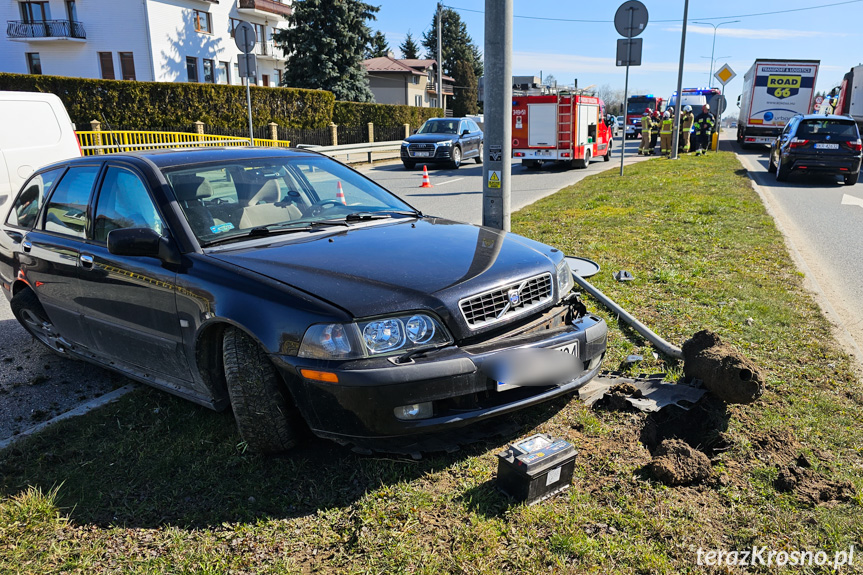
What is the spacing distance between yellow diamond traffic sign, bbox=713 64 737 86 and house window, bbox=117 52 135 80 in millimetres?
35581

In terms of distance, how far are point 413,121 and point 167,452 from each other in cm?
4199

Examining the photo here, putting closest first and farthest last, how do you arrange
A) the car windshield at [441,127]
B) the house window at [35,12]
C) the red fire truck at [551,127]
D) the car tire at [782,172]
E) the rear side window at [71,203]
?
the rear side window at [71,203]
the car tire at [782,172]
the red fire truck at [551,127]
the car windshield at [441,127]
the house window at [35,12]

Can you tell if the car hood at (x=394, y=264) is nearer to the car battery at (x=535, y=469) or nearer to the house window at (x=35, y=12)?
the car battery at (x=535, y=469)

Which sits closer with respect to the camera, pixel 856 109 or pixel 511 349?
pixel 511 349

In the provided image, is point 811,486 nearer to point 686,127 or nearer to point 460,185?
point 460,185

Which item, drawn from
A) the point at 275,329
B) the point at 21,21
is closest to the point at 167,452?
the point at 275,329

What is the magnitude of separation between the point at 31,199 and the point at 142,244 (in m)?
2.09

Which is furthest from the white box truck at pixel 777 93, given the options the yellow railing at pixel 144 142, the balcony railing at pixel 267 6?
the balcony railing at pixel 267 6

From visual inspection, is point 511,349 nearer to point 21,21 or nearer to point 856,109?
point 856,109

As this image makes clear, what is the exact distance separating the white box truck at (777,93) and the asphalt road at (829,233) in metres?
12.1

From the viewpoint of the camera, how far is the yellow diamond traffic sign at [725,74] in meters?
23.9

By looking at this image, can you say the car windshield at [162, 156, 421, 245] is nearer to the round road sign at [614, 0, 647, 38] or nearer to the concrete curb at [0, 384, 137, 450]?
the concrete curb at [0, 384, 137, 450]

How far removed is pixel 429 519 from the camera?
2.76 meters

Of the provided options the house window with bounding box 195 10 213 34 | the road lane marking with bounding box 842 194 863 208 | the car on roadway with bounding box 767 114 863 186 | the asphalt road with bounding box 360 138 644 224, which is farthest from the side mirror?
the house window with bounding box 195 10 213 34
